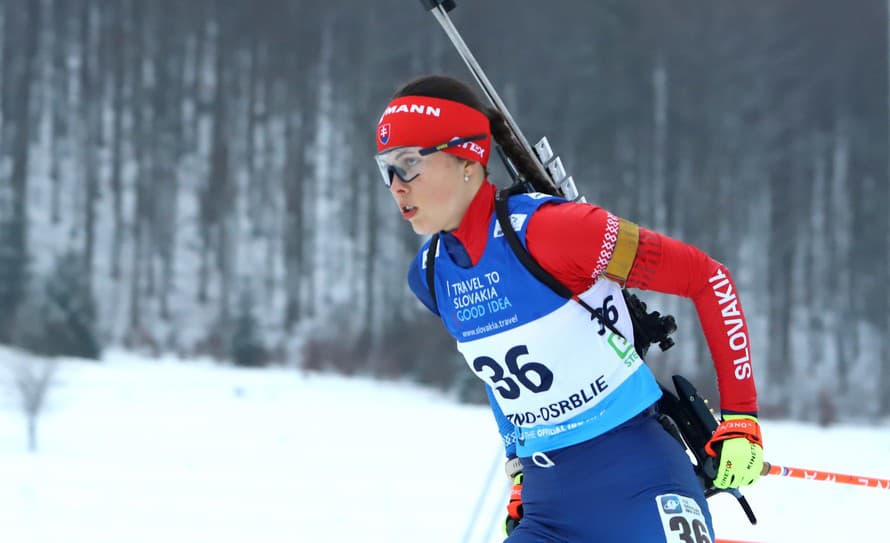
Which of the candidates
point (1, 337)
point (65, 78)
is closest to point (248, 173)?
point (65, 78)

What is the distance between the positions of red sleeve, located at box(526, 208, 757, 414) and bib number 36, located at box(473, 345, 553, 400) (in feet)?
0.57

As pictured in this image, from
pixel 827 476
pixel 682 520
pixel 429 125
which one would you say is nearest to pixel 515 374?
pixel 682 520

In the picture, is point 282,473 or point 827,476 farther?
point 282,473

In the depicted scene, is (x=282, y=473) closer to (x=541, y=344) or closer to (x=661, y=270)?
(x=541, y=344)

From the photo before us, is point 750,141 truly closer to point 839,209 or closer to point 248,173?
point 839,209

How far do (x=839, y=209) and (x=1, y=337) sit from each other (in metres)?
23.0

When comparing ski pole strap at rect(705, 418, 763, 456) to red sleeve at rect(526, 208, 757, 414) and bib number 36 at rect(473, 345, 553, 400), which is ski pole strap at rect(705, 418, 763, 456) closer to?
red sleeve at rect(526, 208, 757, 414)

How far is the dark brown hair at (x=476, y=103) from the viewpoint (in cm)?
205

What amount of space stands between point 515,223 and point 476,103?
0.35 m

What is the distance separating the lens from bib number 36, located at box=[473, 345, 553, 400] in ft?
6.28

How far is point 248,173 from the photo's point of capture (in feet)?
99.0

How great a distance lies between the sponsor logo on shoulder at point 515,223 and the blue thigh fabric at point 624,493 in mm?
466

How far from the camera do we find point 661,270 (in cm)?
187

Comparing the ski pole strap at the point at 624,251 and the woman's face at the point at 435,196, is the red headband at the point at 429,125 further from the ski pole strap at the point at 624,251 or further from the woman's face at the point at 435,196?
the ski pole strap at the point at 624,251
